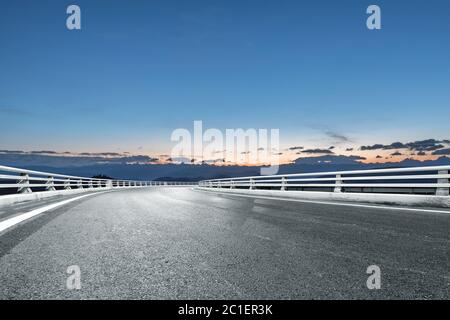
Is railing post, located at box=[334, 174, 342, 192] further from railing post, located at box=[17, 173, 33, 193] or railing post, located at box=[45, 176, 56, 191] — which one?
railing post, located at box=[45, 176, 56, 191]

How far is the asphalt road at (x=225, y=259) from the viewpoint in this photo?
10.2ft

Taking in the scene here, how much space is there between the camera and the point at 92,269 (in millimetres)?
3787

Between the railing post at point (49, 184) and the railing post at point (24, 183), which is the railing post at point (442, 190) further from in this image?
the railing post at point (49, 184)

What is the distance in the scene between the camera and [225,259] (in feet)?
13.8

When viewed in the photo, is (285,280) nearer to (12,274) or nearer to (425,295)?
(425,295)

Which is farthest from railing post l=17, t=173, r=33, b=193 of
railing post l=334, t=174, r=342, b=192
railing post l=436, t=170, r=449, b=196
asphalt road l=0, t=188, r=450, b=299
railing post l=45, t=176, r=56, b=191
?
railing post l=436, t=170, r=449, b=196

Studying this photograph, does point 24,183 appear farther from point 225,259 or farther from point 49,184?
point 225,259

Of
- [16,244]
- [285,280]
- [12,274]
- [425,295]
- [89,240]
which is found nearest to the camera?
[425,295]

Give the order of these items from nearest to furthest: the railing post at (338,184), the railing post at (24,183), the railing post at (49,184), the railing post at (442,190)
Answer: the railing post at (442,190) < the railing post at (24,183) < the railing post at (338,184) < the railing post at (49,184)

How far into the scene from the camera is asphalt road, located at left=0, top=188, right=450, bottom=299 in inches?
123

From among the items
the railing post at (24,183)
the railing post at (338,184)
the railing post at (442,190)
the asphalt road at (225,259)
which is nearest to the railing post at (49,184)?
the railing post at (24,183)
